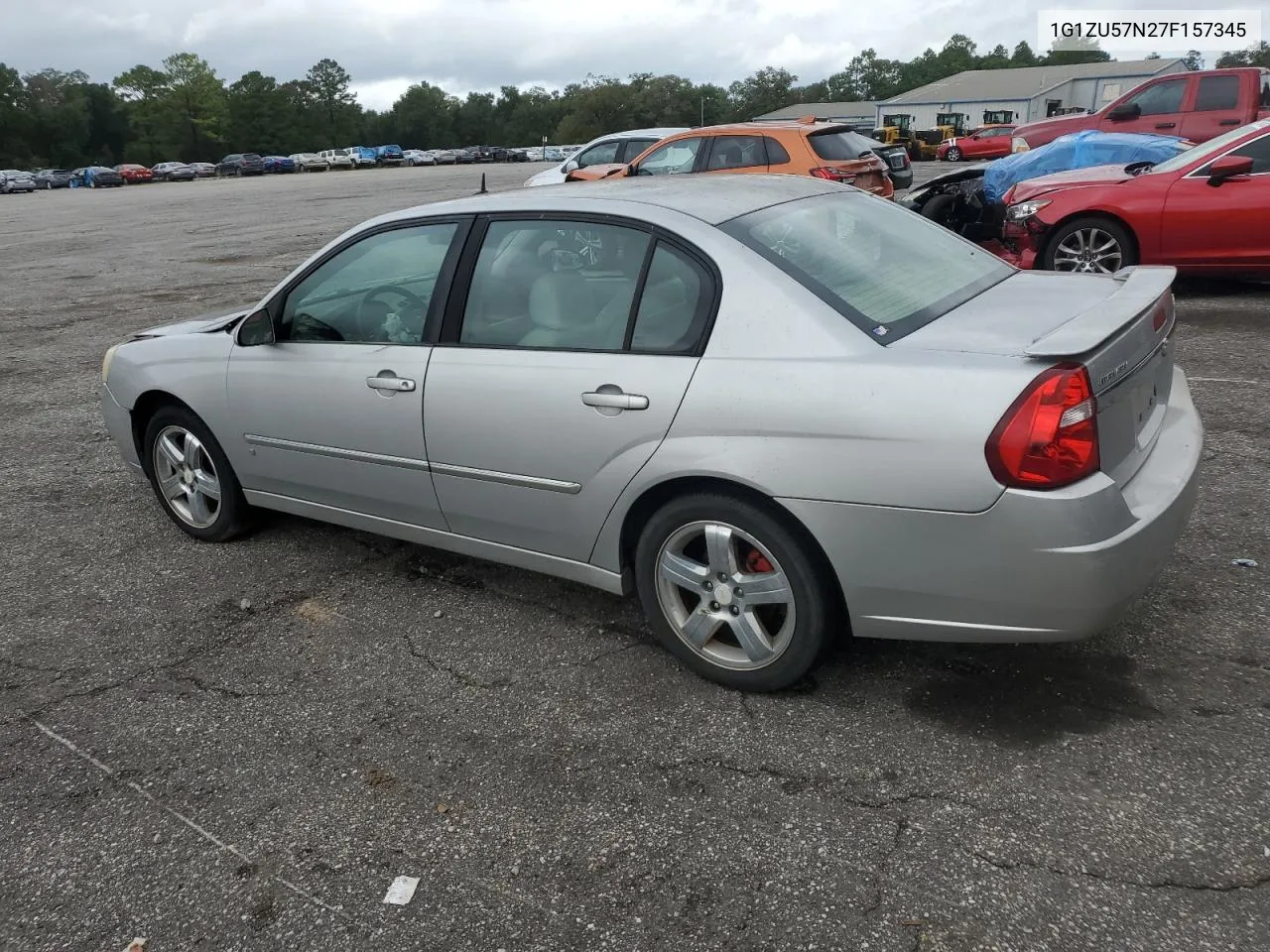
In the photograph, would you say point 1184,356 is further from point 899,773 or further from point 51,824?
point 51,824

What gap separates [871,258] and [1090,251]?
5951 millimetres

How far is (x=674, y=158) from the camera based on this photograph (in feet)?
43.8

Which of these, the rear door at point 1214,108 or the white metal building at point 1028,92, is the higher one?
the white metal building at point 1028,92

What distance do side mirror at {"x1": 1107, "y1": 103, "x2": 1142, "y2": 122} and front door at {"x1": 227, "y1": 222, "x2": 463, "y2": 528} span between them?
41.7 ft

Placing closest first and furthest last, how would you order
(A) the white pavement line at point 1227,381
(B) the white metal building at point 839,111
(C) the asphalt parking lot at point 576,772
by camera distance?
1. (C) the asphalt parking lot at point 576,772
2. (A) the white pavement line at point 1227,381
3. (B) the white metal building at point 839,111

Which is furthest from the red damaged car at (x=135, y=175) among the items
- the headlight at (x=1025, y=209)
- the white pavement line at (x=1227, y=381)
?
the white pavement line at (x=1227, y=381)

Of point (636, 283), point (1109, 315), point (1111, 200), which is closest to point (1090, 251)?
point (1111, 200)

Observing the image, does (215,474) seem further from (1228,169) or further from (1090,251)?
(1228,169)

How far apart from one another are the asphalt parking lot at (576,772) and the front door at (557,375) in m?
0.53

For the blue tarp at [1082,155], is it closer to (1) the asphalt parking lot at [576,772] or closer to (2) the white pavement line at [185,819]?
(1) the asphalt parking lot at [576,772]

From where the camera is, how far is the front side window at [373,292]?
3.80 meters

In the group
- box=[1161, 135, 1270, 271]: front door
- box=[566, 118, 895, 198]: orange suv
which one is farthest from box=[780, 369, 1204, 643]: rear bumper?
box=[566, 118, 895, 198]: orange suv

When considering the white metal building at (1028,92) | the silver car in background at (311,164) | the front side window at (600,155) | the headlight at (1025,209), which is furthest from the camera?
the silver car in background at (311,164)

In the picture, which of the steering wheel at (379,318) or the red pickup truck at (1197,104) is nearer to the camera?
the steering wheel at (379,318)
